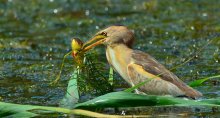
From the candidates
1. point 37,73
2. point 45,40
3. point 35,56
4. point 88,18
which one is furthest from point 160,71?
point 88,18

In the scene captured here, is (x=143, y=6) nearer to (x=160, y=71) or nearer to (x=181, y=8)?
(x=181, y=8)

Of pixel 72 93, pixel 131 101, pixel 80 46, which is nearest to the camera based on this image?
pixel 131 101

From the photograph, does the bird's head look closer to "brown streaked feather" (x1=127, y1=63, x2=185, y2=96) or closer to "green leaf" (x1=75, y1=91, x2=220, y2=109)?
"brown streaked feather" (x1=127, y1=63, x2=185, y2=96)

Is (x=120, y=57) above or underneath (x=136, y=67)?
above

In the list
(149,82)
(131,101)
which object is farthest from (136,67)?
(131,101)

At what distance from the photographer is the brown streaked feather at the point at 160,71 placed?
704 centimetres

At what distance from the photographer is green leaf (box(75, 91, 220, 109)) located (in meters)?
6.26

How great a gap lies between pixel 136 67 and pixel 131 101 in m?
1.05

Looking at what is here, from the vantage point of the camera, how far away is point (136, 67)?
7.34 m

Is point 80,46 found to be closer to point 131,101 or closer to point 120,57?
point 120,57

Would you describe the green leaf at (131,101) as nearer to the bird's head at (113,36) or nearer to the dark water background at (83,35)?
the bird's head at (113,36)

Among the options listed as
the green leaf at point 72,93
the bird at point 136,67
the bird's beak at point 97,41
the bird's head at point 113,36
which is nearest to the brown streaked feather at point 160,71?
the bird at point 136,67

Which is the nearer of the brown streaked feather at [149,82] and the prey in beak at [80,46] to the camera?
the brown streaked feather at [149,82]

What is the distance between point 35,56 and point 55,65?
0.90 m
